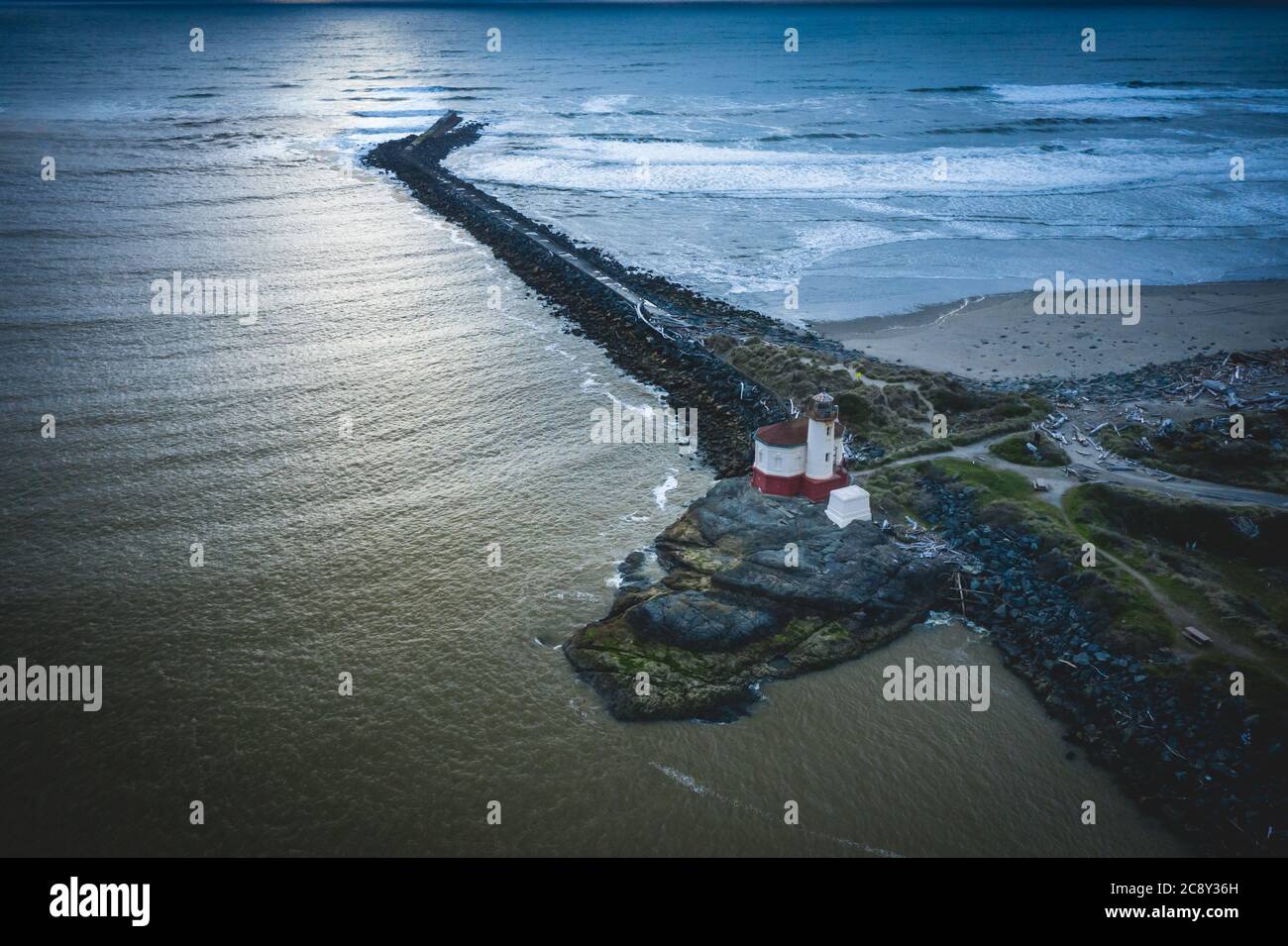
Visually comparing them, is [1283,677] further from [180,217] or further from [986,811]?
[180,217]

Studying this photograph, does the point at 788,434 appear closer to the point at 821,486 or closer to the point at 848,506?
the point at 821,486

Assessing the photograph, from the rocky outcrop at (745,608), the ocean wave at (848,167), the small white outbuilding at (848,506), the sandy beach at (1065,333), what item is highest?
the ocean wave at (848,167)

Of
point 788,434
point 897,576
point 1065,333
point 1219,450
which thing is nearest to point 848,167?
point 1065,333

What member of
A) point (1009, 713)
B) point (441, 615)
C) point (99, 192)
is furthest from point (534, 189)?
point (1009, 713)

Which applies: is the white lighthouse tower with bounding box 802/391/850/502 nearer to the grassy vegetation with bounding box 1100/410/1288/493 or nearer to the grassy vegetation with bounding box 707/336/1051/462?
the grassy vegetation with bounding box 707/336/1051/462

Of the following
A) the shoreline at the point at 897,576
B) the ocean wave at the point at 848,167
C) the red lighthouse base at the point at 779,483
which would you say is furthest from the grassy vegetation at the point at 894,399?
the ocean wave at the point at 848,167

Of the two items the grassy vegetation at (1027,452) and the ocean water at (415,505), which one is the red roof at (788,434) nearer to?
the ocean water at (415,505)

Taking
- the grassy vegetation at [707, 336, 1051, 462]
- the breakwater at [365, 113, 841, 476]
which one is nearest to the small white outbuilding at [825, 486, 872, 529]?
the grassy vegetation at [707, 336, 1051, 462]
